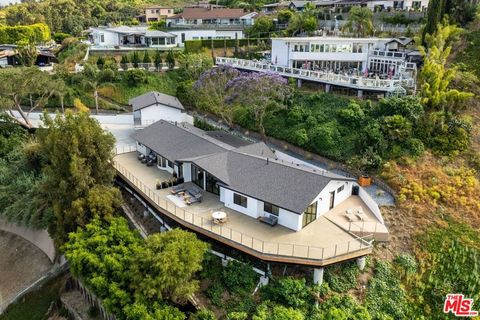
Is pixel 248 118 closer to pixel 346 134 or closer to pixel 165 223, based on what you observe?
pixel 346 134

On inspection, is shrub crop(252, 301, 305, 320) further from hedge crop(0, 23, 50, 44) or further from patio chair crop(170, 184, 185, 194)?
hedge crop(0, 23, 50, 44)

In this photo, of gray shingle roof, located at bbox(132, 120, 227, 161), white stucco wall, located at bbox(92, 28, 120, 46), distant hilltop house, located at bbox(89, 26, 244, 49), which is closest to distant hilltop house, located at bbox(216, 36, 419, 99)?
gray shingle roof, located at bbox(132, 120, 227, 161)

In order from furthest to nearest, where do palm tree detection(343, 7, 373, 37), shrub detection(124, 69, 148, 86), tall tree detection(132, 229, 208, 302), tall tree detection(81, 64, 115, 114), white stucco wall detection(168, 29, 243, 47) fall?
white stucco wall detection(168, 29, 243, 47)
shrub detection(124, 69, 148, 86)
tall tree detection(81, 64, 115, 114)
palm tree detection(343, 7, 373, 37)
tall tree detection(132, 229, 208, 302)

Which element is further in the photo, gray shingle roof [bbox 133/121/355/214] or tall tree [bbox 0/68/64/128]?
tall tree [bbox 0/68/64/128]

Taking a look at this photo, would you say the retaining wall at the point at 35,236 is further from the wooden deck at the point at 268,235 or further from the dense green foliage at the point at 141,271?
the wooden deck at the point at 268,235

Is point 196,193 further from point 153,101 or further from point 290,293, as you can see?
point 153,101

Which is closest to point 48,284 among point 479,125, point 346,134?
point 346,134

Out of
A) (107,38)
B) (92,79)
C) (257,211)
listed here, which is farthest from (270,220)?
(107,38)
